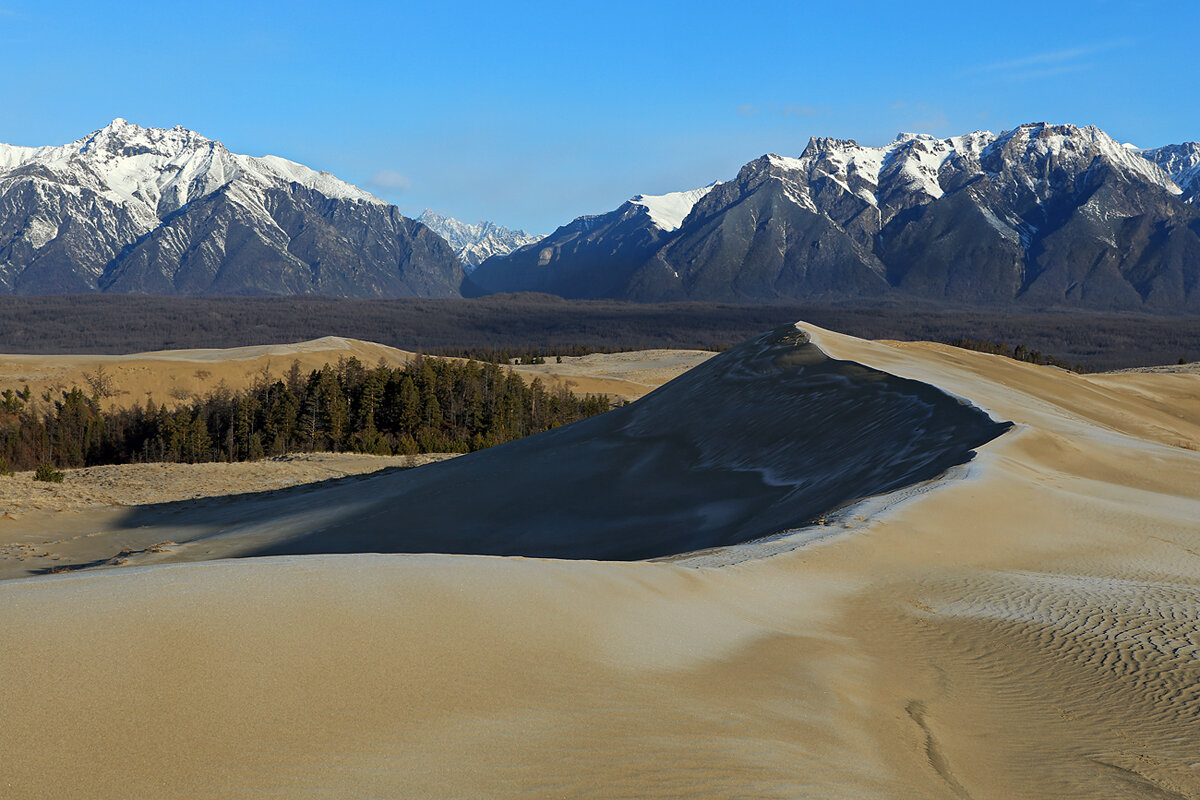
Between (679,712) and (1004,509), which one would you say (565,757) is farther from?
(1004,509)

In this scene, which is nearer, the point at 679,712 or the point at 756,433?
the point at 679,712

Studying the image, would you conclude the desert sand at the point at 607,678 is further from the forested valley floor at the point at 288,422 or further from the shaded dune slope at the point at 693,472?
the forested valley floor at the point at 288,422

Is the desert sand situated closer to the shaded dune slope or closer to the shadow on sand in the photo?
the shadow on sand

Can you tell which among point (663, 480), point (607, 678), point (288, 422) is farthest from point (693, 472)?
point (288, 422)

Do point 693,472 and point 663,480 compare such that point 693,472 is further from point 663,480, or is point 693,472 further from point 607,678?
point 607,678

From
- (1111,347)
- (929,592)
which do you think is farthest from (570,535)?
(1111,347)

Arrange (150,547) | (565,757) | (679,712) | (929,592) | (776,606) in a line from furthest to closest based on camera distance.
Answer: (150,547)
(929,592)
(776,606)
(679,712)
(565,757)

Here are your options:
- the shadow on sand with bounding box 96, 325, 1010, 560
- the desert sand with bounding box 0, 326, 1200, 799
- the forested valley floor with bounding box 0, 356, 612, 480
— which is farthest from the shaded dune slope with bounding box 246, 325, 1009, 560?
the forested valley floor with bounding box 0, 356, 612, 480
